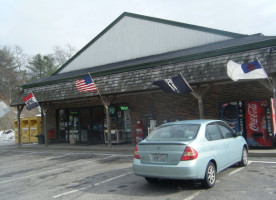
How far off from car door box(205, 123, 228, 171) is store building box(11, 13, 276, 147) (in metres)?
4.07

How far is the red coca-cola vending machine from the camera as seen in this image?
1073cm

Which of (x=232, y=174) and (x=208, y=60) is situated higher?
(x=208, y=60)

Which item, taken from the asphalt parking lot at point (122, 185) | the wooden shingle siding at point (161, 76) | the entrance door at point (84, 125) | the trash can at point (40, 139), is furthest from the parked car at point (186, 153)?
the trash can at point (40, 139)

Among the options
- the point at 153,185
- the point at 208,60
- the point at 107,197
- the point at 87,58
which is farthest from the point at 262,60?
the point at 87,58

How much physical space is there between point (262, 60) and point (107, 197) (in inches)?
284

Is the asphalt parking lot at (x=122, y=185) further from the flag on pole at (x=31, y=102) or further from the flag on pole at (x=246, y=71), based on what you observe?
the flag on pole at (x=31, y=102)

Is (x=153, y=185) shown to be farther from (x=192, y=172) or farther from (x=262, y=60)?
(x=262, y=60)

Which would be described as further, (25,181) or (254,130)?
(254,130)

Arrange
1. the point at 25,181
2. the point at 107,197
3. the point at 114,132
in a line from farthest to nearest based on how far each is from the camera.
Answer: the point at 114,132
the point at 25,181
the point at 107,197

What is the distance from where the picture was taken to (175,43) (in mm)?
17125

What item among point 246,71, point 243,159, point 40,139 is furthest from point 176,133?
point 40,139

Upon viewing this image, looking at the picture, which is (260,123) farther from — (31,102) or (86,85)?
(31,102)

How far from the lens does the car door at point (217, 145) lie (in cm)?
616

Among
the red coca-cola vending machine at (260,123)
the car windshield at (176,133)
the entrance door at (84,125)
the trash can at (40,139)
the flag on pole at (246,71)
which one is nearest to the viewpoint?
the car windshield at (176,133)
